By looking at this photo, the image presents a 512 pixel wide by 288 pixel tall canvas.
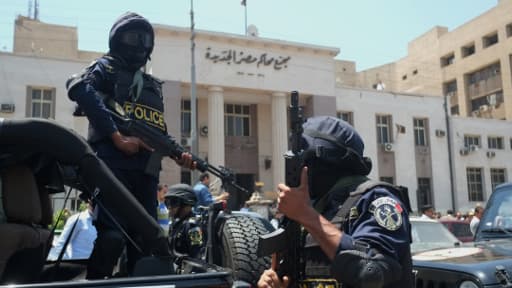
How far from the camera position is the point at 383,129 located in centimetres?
3159

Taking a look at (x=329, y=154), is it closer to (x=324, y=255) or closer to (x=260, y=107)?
(x=324, y=255)

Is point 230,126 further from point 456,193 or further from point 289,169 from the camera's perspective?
point 289,169

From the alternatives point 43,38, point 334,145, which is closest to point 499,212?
point 334,145

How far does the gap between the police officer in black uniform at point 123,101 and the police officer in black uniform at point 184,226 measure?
1310mm

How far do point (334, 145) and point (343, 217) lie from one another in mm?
303

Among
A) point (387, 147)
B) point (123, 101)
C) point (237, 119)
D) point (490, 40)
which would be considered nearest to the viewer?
point (123, 101)

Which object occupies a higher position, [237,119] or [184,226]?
[237,119]

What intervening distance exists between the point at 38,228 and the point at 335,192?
1.32 metres

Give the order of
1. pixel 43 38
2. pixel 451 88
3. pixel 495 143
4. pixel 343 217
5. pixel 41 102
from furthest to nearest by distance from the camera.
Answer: pixel 451 88 < pixel 495 143 < pixel 43 38 < pixel 41 102 < pixel 343 217

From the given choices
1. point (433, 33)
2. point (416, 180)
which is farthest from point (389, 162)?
point (433, 33)

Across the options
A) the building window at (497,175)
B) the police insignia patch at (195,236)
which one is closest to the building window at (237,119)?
the building window at (497,175)

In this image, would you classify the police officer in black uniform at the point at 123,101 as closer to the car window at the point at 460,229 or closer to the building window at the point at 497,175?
the car window at the point at 460,229

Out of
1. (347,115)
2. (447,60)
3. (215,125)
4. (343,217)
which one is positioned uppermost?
(447,60)

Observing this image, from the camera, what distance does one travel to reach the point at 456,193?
3303cm
